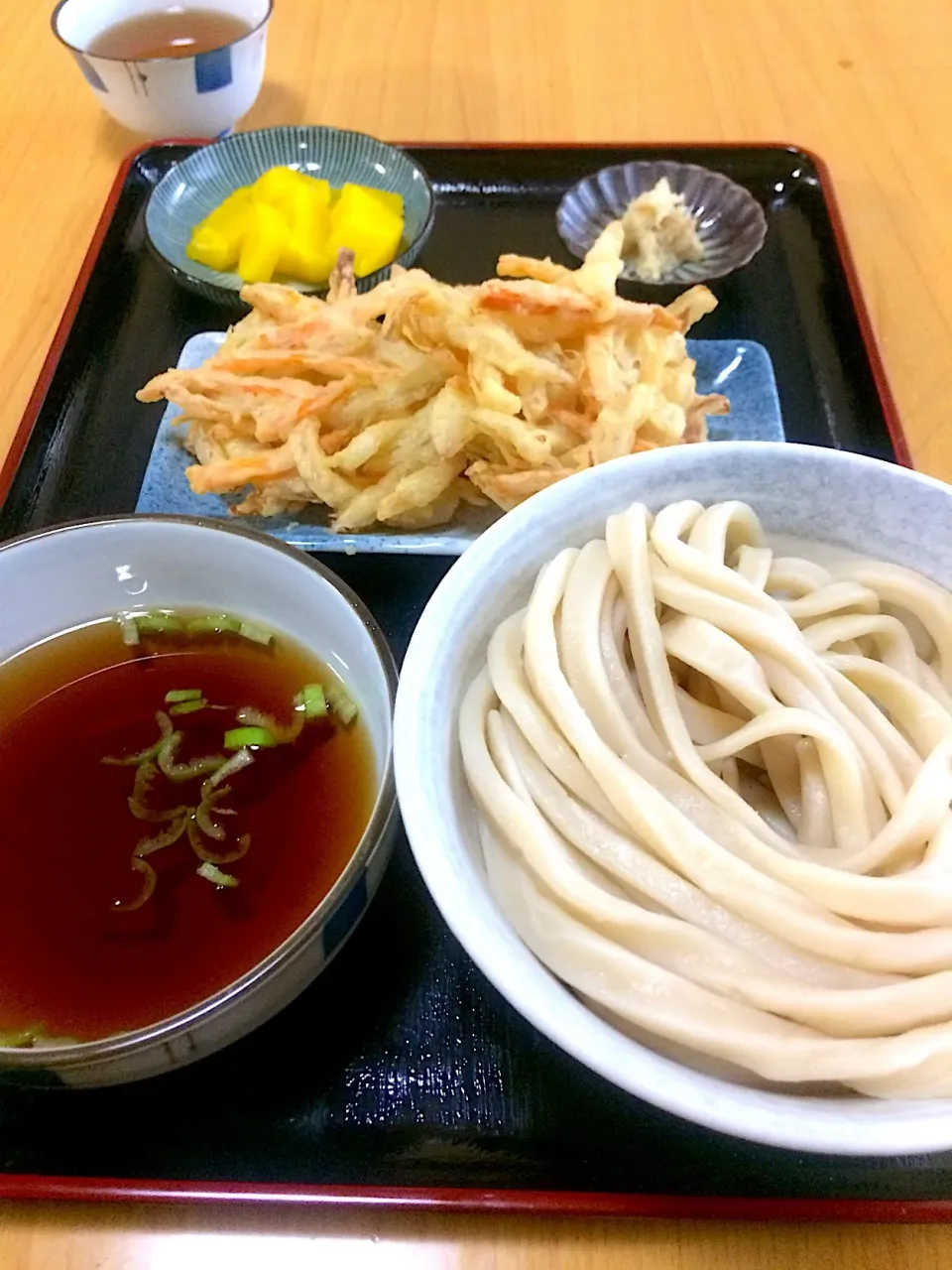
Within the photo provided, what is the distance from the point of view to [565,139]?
2.12 m

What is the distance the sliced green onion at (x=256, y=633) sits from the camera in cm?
120

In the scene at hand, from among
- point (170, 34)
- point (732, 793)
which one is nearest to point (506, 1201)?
point (732, 793)

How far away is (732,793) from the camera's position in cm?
77

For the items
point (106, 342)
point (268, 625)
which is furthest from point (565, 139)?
point (268, 625)

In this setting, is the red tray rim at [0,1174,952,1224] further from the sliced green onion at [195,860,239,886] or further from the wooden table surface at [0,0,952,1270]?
the wooden table surface at [0,0,952,1270]

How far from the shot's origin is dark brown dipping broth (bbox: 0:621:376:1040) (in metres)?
0.94

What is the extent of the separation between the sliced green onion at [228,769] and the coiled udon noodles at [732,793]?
368 mm

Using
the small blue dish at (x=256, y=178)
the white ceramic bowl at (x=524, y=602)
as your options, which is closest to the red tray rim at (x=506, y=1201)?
the white ceramic bowl at (x=524, y=602)

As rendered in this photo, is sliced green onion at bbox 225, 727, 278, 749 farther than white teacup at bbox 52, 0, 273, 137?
No

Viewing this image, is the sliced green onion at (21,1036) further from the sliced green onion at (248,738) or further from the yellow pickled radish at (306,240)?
the yellow pickled radish at (306,240)

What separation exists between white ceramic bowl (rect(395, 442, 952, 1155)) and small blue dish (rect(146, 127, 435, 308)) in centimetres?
96

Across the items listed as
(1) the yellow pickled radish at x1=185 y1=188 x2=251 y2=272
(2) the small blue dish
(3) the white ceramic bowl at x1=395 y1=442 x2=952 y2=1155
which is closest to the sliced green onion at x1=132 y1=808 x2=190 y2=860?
(3) the white ceramic bowl at x1=395 y1=442 x2=952 y2=1155

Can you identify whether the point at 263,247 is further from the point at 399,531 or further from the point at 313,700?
the point at 313,700

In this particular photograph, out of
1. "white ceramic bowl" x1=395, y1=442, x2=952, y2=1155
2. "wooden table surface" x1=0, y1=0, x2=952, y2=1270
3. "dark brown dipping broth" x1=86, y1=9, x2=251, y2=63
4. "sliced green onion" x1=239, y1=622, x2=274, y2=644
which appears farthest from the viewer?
"dark brown dipping broth" x1=86, y1=9, x2=251, y2=63
